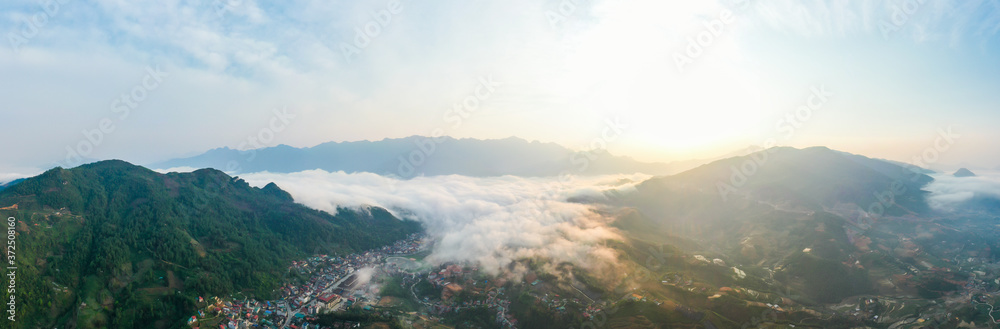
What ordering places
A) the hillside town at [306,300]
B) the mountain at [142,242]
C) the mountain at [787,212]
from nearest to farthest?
1. the mountain at [142,242]
2. the hillside town at [306,300]
3. the mountain at [787,212]

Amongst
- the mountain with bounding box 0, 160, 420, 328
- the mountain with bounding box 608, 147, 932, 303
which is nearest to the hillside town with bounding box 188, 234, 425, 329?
the mountain with bounding box 0, 160, 420, 328

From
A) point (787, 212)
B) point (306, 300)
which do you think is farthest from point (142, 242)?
point (787, 212)

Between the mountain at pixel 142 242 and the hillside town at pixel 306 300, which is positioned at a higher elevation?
the mountain at pixel 142 242

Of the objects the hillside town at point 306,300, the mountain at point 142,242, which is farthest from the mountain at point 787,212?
the mountain at point 142,242

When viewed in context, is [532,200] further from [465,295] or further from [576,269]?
[465,295]

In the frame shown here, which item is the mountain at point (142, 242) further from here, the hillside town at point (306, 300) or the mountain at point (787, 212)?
the mountain at point (787, 212)

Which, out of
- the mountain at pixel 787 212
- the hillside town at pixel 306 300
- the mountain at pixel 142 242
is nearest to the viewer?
the mountain at pixel 142 242

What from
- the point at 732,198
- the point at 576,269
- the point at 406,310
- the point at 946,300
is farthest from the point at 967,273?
the point at 406,310

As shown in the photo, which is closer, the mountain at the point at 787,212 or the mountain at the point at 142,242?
the mountain at the point at 142,242
